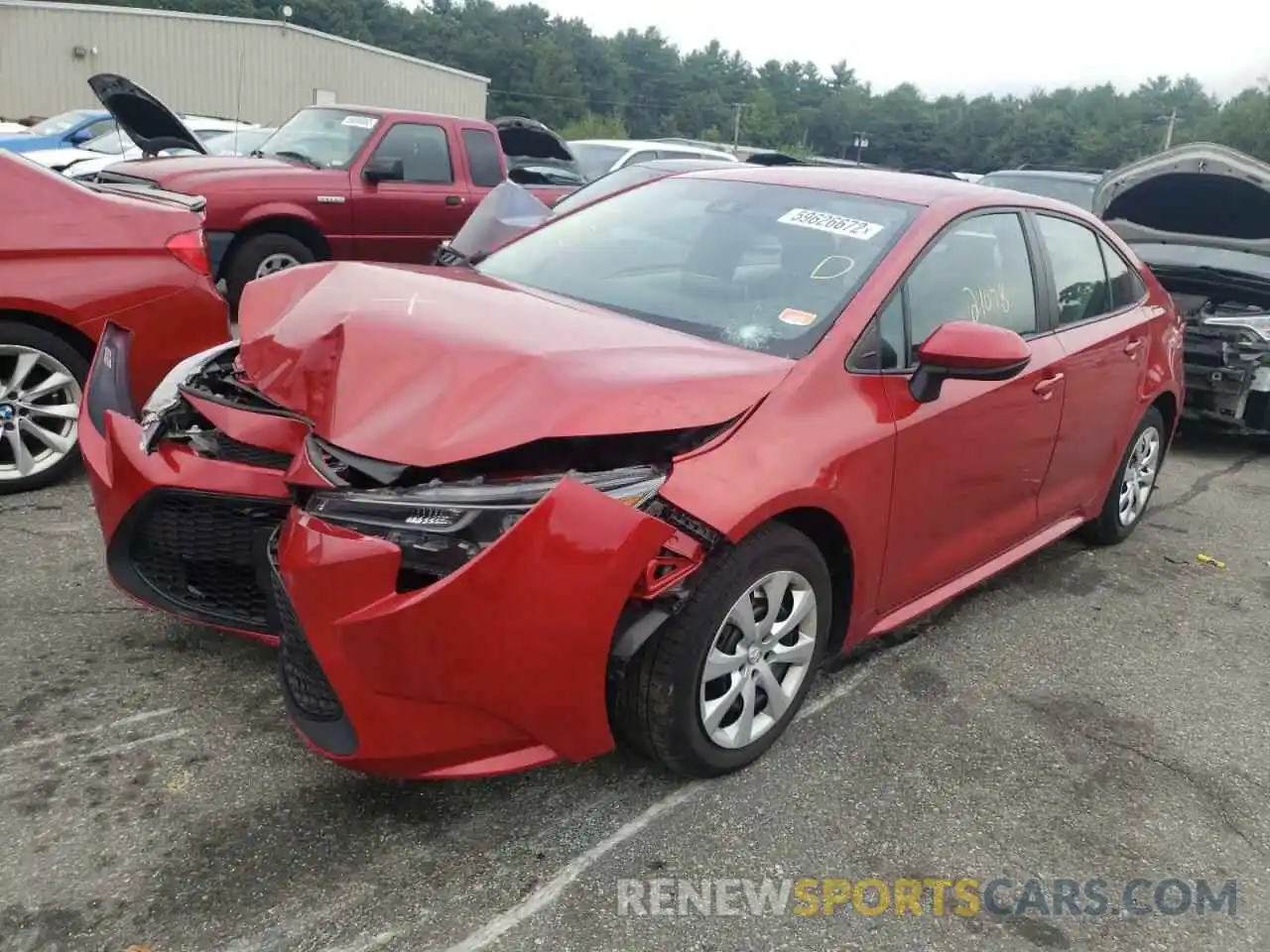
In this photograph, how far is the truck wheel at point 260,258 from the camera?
7883 millimetres

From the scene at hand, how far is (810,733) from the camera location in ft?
10.3

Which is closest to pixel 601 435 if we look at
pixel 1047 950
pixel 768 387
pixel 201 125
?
pixel 768 387

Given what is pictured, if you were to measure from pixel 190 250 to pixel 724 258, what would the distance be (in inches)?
102

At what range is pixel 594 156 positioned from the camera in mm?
13336

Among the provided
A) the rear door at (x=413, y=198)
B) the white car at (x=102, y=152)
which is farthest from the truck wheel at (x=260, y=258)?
the white car at (x=102, y=152)

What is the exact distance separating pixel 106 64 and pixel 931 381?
112 ft

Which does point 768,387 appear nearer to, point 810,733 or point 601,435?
point 601,435

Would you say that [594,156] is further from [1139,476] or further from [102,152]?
[1139,476]

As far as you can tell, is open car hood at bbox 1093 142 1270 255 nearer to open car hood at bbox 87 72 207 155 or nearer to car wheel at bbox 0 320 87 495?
A: car wheel at bbox 0 320 87 495

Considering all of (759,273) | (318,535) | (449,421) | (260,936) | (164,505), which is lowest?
(260,936)

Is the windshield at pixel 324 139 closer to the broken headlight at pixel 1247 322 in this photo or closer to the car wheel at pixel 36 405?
the car wheel at pixel 36 405

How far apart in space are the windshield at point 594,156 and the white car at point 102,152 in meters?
4.12

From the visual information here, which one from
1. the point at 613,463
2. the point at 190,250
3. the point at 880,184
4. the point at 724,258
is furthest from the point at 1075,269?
the point at 190,250

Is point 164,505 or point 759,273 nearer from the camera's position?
point 164,505
